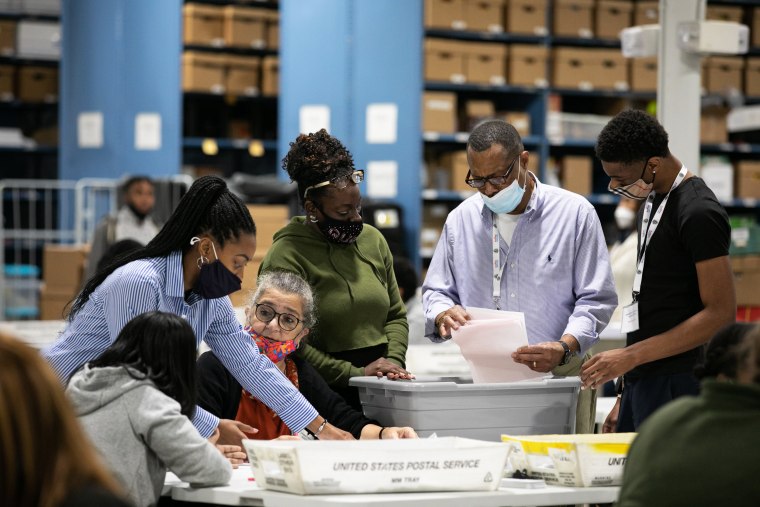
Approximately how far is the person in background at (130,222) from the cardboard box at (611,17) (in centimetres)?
398

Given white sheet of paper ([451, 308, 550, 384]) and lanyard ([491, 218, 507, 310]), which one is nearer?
white sheet of paper ([451, 308, 550, 384])

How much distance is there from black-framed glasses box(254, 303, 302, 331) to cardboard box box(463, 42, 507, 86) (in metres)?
6.13

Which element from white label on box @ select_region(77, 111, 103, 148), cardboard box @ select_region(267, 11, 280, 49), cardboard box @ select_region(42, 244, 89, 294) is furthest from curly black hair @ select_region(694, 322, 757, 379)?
white label on box @ select_region(77, 111, 103, 148)

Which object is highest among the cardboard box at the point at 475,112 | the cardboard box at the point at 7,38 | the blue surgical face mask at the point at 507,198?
the cardboard box at the point at 7,38

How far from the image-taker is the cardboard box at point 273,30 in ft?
32.8

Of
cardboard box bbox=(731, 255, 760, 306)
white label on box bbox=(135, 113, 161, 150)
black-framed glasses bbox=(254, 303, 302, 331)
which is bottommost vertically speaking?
cardboard box bbox=(731, 255, 760, 306)

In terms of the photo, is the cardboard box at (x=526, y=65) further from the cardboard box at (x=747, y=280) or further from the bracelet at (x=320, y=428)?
the bracelet at (x=320, y=428)

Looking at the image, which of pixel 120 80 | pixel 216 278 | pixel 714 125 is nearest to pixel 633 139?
pixel 216 278

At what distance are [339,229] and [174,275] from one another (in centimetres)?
67

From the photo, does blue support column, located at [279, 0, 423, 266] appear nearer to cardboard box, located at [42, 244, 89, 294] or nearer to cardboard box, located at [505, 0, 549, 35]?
cardboard box, located at [505, 0, 549, 35]

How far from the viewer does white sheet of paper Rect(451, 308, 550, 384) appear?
3123 mm

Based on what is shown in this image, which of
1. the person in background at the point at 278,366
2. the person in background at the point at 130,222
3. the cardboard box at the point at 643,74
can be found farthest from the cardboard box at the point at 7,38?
the person in background at the point at 278,366

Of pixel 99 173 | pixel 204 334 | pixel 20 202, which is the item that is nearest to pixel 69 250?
pixel 99 173

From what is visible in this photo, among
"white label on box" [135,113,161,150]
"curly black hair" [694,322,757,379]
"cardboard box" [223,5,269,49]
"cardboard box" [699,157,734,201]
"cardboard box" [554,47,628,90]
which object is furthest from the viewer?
"cardboard box" [223,5,269,49]
